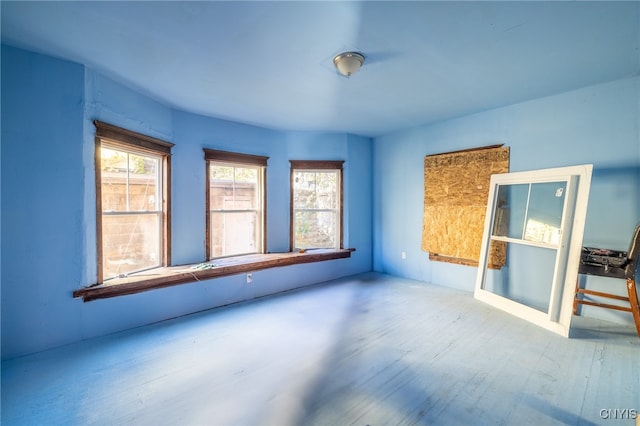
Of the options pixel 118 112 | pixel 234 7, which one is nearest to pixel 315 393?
pixel 234 7

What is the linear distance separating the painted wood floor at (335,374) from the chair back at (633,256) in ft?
2.05

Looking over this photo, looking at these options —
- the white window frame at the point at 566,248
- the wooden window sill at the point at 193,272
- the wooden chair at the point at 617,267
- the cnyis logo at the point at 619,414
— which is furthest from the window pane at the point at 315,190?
the cnyis logo at the point at 619,414

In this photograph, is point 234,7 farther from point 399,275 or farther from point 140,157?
point 399,275

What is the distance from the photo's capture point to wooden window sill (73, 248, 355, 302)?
2641mm

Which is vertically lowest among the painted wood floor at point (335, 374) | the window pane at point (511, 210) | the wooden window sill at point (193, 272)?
the painted wood floor at point (335, 374)

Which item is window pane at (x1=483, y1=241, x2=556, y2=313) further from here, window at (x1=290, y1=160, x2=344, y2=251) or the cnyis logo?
window at (x1=290, y1=160, x2=344, y2=251)

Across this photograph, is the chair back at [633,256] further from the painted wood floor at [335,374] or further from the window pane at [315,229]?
the window pane at [315,229]

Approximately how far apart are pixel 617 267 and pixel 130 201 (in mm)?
5049

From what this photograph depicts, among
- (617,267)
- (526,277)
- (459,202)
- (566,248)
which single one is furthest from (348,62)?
(526,277)

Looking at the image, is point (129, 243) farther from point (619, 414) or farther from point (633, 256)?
point (633, 256)

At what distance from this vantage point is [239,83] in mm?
2818

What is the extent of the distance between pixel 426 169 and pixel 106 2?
13.6ft

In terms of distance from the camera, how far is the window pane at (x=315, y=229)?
15.5 ft

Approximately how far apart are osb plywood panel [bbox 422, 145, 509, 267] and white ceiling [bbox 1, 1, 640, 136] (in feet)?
2.76
